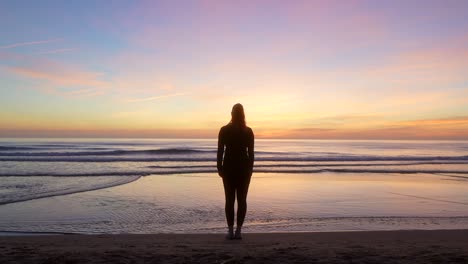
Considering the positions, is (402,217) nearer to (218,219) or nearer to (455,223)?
(455,223)

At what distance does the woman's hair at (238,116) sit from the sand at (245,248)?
166 cm

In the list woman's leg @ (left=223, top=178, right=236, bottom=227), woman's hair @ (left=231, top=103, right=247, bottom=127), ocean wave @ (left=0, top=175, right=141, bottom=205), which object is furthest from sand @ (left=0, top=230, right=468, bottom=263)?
ocean wave @ (left=0, top=175, right=141, bottom=205)

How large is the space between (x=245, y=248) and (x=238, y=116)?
1793 mm

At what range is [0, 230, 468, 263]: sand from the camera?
4.17 metres

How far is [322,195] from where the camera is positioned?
11.5 m

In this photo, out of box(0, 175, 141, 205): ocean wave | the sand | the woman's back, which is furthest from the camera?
box(0, 175, 141, 205): ocean wave

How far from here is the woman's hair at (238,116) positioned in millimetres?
5336

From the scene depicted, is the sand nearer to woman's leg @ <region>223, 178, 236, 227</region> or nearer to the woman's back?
woman's leg @ <region>223, 178, 236, 227</region>

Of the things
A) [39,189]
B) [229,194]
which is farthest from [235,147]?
[39,189]

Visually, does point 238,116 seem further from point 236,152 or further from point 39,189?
point 39,189

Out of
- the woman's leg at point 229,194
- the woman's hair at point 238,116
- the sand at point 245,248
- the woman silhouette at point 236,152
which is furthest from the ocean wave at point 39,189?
the woman's hair at point 238,116

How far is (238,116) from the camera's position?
5.34 m

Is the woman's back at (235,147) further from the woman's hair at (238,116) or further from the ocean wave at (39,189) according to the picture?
the ocean wave at (39,189)

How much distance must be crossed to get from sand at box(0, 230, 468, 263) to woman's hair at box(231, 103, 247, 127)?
1.66m
